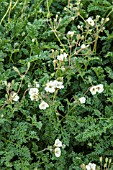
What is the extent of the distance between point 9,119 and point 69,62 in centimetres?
53

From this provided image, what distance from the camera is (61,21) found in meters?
2.94

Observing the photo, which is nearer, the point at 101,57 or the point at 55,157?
the point at 55,157

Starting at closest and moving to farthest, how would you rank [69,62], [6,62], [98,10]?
1. [69,62]
2. [6,62]
3. [98,10]

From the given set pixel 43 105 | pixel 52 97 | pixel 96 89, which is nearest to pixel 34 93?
pixel 43 105

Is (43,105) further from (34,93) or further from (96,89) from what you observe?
(96,89)

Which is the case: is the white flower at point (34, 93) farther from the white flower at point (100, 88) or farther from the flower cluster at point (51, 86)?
the white flower at point (100, 88)

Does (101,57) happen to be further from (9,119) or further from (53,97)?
(9,119)

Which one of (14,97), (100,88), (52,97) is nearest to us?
(14,97)

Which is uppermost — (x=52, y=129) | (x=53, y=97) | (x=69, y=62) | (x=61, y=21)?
(x=61, y=21)

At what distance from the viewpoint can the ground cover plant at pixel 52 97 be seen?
2441mm

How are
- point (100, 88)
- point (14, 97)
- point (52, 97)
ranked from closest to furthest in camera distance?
1. point (14, 97)
2. point (100, 88)
3. point (52, 97)

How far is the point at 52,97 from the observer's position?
8.48 ft

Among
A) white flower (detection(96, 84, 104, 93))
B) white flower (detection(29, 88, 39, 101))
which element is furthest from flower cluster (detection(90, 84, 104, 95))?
white flower (detection(29, 88, 39, 101))

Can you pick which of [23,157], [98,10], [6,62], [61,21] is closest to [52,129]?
[23,157]
